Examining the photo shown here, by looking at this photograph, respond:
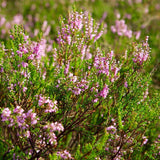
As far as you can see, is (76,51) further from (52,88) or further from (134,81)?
(134,81)

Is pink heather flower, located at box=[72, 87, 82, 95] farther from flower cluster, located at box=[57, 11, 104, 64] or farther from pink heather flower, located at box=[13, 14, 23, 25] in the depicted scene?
pink heather flower, located at box=[13, 14, 23, 25]

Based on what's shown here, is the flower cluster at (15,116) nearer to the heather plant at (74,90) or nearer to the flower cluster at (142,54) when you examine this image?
the heather plant at (74,90)

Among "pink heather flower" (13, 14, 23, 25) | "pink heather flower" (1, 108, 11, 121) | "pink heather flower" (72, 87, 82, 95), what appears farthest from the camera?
"pink heather flower" (13, 14, 23, 25)

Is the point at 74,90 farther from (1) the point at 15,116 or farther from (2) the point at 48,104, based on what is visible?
(1) the point at 15,116

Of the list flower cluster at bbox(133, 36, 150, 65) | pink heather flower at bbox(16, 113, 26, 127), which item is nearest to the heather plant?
flower cluster at bbox(133, 36, 150, 65)

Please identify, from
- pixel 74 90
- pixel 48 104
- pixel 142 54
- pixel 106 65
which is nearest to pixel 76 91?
pixel 74 90

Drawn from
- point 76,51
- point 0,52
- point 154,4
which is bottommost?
point 0,52

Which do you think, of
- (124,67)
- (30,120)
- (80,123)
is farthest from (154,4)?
(30,120)

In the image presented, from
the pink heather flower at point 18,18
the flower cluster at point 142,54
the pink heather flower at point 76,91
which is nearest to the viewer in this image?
the pink heather flower at point 76,91

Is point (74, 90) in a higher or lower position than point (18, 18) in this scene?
lower

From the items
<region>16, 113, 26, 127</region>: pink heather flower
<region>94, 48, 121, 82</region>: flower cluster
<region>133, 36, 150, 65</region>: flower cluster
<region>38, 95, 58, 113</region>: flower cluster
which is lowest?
<region>16, 113, 26, 127</region>: pink heather flower

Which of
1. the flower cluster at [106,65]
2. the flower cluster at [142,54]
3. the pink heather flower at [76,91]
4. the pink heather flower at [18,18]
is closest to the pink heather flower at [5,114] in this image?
the pink heather flower at [76,91]
